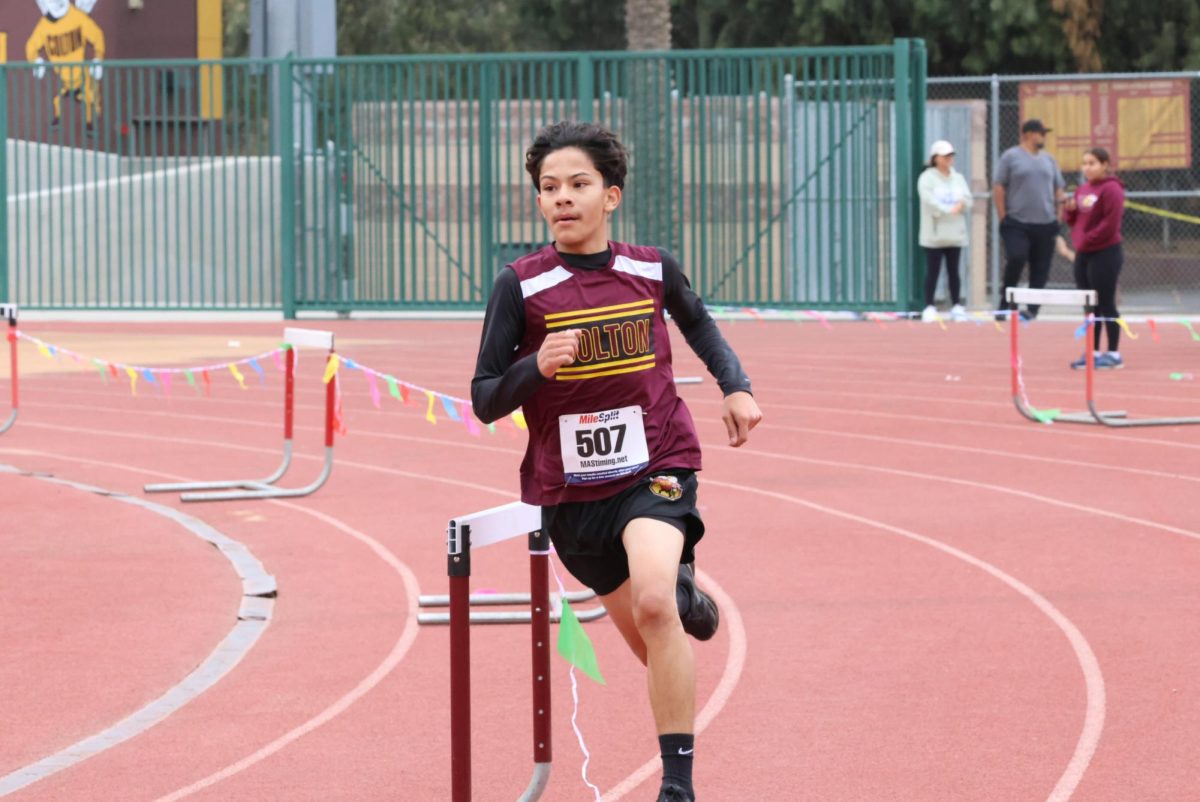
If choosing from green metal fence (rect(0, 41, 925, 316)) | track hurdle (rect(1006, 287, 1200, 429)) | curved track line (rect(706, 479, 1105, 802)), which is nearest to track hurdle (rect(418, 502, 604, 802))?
curved track line (rect(706, 479, 1105, 802))

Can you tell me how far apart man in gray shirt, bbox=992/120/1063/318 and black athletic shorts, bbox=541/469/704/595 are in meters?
15.1

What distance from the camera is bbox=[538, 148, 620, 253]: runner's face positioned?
4.89 meters

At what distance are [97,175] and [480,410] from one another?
20674mm

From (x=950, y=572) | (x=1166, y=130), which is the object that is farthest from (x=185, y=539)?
(x=1166, y=130)

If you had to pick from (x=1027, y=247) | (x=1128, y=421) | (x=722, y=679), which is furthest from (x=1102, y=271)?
(x=722, y=679)

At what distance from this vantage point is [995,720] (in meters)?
5.95

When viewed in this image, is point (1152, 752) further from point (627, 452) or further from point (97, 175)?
point (97, 175)

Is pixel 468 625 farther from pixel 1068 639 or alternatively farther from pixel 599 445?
pixel 1068 639

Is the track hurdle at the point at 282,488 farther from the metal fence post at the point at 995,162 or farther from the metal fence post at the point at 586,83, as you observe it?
→ the metal fence post at the point at 995,162

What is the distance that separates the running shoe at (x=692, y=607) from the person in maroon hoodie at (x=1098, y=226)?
11.3m

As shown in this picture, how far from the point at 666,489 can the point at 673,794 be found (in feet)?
2.36

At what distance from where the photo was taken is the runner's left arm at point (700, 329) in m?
5.09

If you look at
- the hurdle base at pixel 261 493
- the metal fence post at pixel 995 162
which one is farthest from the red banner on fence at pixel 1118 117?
the hurdle base at pixel 261 493

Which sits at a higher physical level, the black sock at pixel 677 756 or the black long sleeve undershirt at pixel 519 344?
the black long sleeve undershirt at pixel 519 344
